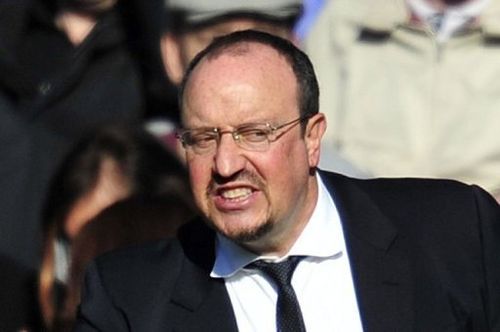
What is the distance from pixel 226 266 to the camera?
361 centimetres

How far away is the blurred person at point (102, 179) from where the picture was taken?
4.71 metres

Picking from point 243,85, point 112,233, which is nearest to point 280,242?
point 243,85

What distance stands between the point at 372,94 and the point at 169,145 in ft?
2.03

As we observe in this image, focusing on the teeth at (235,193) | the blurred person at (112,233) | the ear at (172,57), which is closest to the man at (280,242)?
the teeth at (235,193)

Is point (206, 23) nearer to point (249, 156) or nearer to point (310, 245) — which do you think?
point (310, 245)

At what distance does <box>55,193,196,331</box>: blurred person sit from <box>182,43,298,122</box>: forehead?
0.85 meters

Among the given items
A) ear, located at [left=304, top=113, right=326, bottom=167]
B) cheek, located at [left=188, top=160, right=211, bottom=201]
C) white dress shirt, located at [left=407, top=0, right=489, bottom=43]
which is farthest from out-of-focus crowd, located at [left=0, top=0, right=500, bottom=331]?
cheek, located at [left=188, top=160, right=211, bottom=201]

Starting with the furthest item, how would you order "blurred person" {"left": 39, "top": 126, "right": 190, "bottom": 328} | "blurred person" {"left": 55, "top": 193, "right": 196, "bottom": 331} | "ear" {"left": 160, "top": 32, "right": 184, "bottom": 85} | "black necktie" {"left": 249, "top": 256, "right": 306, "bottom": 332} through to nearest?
A: "ear" {"left": 160, "top": 32, "right": 184, "bottom": 85} → "blurred person" {"left": 39, "top": 126, "right": 190, "bottom": 328} → "blurred person" {"left": 55, "top": 193, "right": 196, "bottom": 331} → "black necktie" {"left": 249, "top": 256, "right": 306, "bottom": 332}

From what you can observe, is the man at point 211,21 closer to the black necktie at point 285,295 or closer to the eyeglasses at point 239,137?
the black necktie at point 285,295

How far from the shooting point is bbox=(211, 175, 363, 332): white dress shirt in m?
3.55

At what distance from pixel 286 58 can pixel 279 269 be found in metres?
0.43

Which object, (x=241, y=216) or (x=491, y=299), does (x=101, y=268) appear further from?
(x=491, y=299)

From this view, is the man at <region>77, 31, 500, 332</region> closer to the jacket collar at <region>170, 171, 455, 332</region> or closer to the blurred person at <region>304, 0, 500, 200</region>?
the jacket collar at <region>170, 171, 455, 332</region>

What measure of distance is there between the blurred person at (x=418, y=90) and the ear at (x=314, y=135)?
1467 mm
